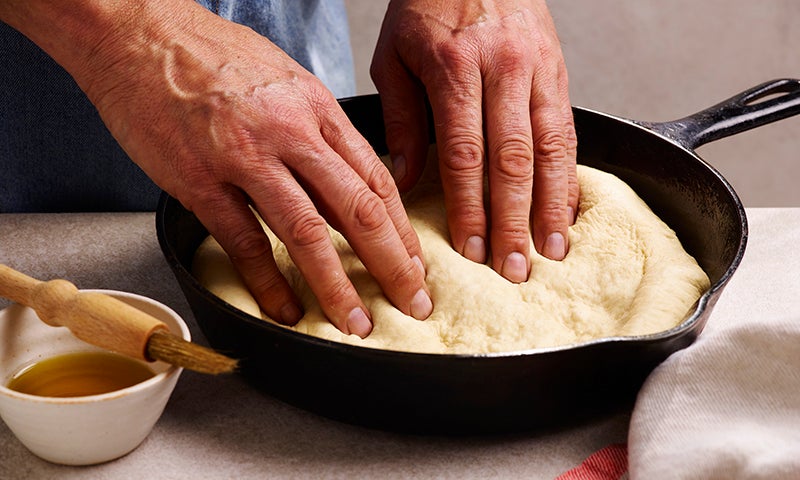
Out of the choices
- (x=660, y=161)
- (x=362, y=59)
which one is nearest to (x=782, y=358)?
(x=660, y=161)

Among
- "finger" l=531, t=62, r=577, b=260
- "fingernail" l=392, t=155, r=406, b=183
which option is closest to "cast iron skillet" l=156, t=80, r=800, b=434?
"finger" l=531, t=62, r=577, b=260

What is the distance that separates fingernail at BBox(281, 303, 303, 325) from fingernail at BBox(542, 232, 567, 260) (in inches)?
14.0

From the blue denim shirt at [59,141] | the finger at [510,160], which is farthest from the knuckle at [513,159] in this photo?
the blue denim shirt at [59,141]

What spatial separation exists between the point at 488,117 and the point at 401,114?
0.15 m

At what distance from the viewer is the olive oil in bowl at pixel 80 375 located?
0.87m

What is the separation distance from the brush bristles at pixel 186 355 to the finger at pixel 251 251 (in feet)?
0.63

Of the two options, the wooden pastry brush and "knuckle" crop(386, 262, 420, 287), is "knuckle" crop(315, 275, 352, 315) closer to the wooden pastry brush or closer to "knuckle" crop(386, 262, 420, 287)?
"knuckle" crop(386, 262, 420, 287)

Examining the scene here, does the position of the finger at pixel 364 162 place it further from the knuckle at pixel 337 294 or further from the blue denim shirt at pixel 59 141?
the blue denim shirt at pixel 59 141

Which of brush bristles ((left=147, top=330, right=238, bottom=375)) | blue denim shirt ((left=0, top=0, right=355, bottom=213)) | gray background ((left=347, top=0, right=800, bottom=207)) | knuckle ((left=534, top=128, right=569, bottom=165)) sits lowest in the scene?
gray background ((left=347, top=0, right=800, bottom=207))

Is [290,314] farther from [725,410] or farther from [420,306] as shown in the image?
[725,410]

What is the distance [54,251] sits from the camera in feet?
4.29

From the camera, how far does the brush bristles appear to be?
77 centimetres

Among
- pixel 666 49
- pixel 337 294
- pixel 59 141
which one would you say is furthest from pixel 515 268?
pixel 666 49

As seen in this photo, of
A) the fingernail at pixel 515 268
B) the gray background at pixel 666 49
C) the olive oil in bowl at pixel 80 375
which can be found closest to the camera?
the olive oil in bowl at pixel 80 375
